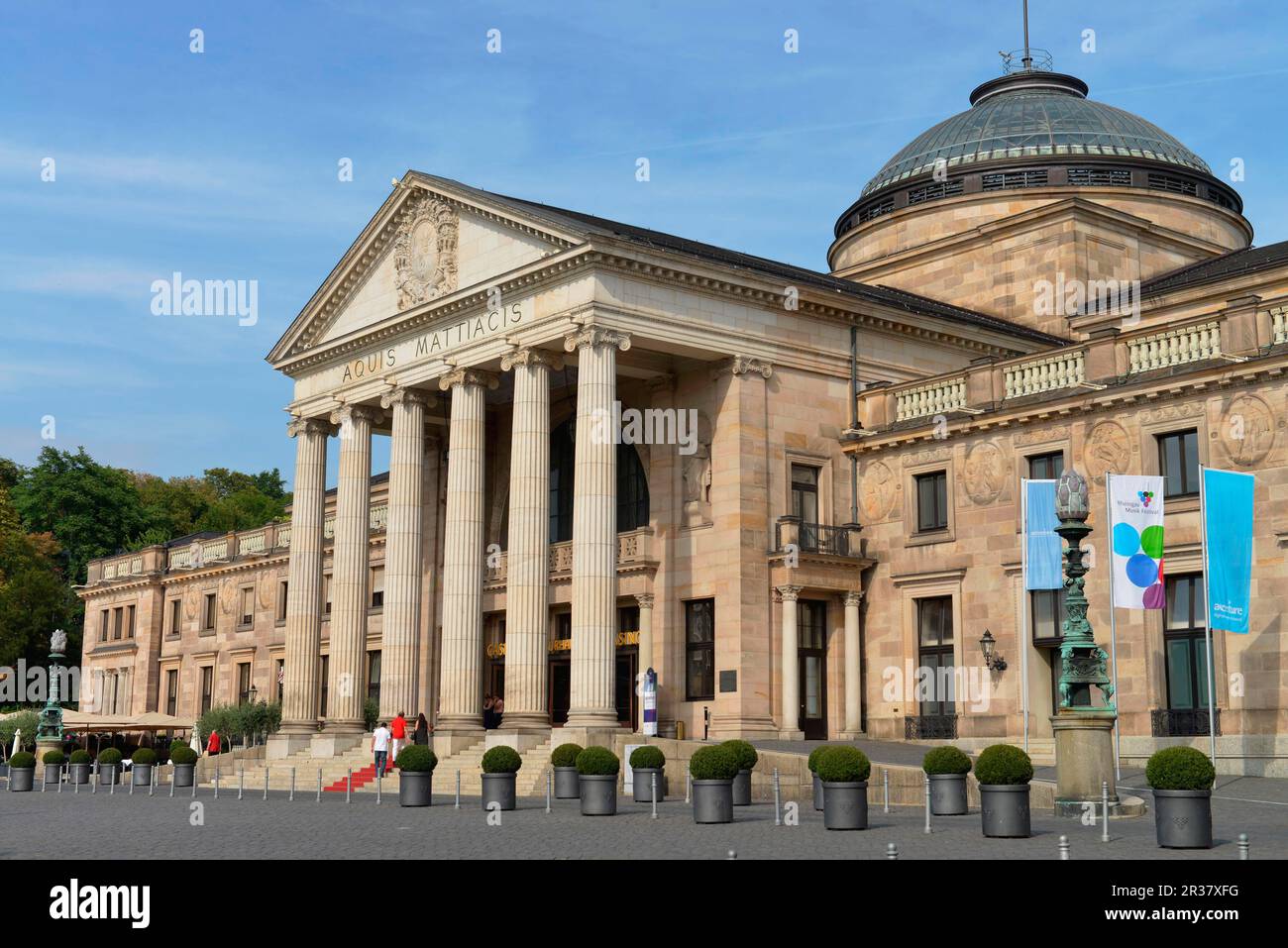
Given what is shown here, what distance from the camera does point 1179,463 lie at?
37.9m

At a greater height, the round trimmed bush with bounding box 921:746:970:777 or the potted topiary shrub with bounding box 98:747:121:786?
the round trimmed bush with bounding box 921:746:970:777

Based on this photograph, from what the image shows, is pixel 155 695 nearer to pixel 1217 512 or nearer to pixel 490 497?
pixel 490 497

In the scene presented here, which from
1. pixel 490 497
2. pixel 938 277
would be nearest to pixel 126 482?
pixel 490 497

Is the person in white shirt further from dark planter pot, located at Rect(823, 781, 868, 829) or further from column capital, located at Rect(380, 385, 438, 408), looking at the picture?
dark planter pot, located at Rect(823, 781, 868, 829)

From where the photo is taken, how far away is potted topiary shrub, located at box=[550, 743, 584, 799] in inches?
1328

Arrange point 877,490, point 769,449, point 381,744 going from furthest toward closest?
point 877,490
point 769,449
point 381,744

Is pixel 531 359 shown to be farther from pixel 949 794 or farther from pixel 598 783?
pixel 949 794

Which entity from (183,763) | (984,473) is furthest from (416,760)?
(984,473)

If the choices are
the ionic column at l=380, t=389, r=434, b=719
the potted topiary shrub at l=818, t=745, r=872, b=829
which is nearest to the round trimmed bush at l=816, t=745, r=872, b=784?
the potted topiary shrub at l=818, t=745, r=872, b=829

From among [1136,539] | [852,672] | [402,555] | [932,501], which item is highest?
[932,501]

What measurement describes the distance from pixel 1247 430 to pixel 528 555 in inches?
743

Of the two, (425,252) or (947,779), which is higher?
(425,252)

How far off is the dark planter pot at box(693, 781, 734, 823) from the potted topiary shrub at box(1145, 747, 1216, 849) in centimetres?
824

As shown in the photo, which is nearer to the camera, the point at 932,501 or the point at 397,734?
the point at 397,734
